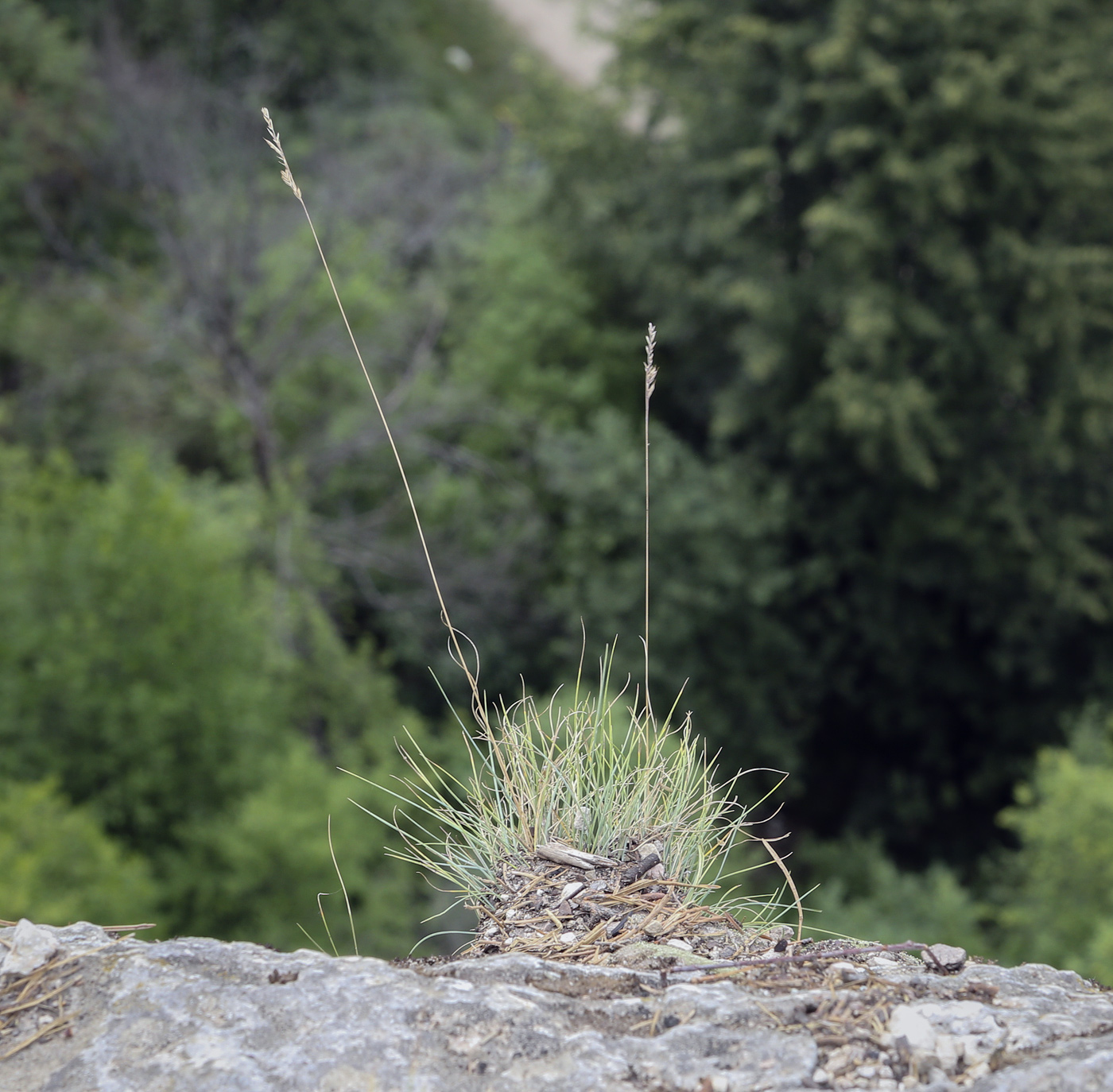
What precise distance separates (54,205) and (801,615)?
13175 mm

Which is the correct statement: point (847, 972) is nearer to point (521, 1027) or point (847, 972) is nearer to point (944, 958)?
point (944, 958)

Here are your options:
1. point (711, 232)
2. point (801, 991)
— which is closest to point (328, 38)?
point (711, 232)

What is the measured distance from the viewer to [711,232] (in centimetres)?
1107

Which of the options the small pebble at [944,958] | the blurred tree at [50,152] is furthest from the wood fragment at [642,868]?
the blurred tree at [50,152]

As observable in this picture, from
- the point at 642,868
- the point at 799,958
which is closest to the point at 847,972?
the point at 799,958

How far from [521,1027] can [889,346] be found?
10.5 m

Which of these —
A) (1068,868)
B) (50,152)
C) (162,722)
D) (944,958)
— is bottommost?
(162,722)

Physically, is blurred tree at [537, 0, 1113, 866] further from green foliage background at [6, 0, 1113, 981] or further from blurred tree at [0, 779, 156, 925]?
blurred tree at [0, 779, 156, 925]

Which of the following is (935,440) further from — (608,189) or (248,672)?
(248,672)

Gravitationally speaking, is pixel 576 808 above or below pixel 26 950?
above

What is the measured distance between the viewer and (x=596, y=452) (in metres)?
12.1

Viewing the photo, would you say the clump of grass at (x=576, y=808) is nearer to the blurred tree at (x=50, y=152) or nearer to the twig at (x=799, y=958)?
the twig at (x=799, y=958)

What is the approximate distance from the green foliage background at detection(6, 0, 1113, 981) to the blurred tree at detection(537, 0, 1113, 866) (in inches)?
2.6

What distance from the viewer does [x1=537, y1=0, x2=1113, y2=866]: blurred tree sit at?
9.94 metres
